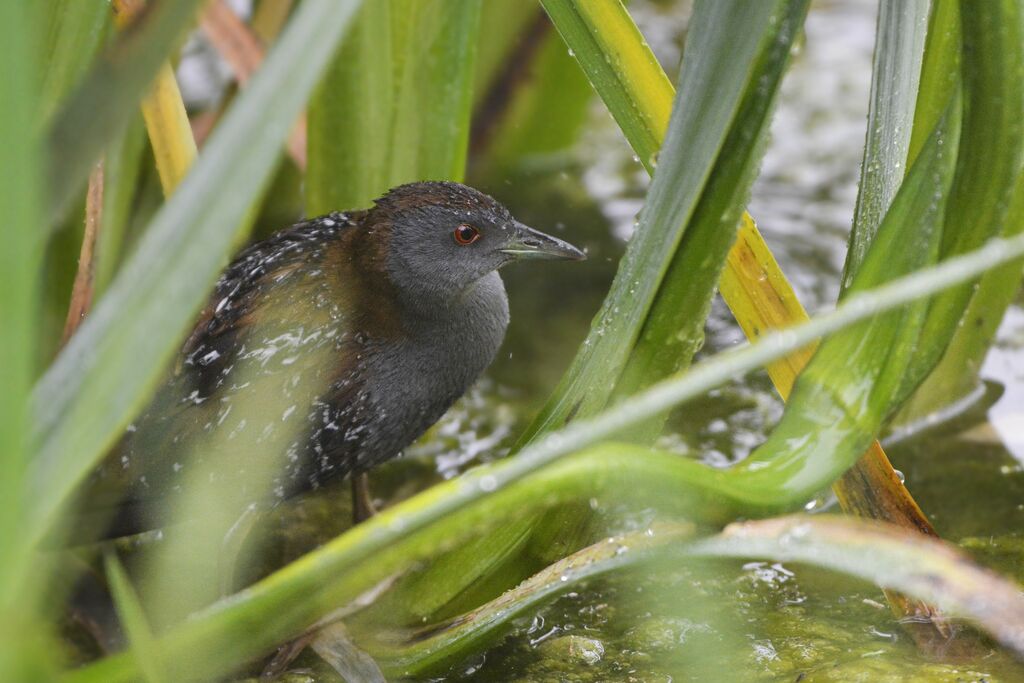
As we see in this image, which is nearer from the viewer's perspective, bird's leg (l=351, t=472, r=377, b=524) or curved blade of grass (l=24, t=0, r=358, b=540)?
curved blade of grass (l=24, t=0, r=358, b=540)

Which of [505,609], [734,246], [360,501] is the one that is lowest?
A: [360,501]

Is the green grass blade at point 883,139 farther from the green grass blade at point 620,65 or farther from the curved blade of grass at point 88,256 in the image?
the curved blade of grass at point 88,256

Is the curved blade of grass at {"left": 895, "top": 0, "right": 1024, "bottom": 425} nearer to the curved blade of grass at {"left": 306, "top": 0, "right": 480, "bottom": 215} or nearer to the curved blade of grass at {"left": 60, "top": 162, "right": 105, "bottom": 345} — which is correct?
the curved blade of grass at {"left": 306, "top": 0, "right": 480, "bottom": 215}

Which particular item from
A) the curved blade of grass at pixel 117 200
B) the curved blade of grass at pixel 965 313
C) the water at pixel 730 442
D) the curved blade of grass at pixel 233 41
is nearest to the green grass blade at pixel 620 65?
the curved blade of grass at pixel 965 313

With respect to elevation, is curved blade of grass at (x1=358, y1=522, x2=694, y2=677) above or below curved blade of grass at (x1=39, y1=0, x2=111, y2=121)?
below

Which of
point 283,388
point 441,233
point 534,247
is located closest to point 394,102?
point 441,233

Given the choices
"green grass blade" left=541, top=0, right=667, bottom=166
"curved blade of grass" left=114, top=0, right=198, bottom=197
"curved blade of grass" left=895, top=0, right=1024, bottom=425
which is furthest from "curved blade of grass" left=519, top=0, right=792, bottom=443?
"curved blade of grass" left=114, top=0, right=198, bottom=197

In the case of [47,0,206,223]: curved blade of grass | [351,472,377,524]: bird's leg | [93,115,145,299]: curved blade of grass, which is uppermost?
[47,0,206,223]: curved blade of grass

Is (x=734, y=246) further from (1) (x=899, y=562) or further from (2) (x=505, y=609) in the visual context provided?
(1) (x=899, y=562)
